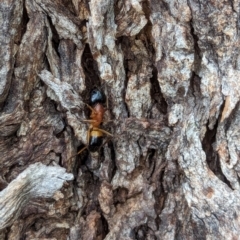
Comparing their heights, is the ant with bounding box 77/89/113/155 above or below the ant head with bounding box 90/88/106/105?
below

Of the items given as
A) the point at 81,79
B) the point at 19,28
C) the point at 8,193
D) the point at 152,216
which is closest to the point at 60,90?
the point at 81,79

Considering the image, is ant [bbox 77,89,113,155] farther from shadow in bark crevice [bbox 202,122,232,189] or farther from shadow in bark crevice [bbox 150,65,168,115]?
shadow in bark crevice [bbox 202,122,232,189]

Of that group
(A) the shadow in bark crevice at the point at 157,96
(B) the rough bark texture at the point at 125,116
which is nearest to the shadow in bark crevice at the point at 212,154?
(B) the rough bark texture at the point at 125,116

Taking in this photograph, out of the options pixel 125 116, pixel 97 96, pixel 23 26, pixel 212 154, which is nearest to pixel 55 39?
pixel 23 26

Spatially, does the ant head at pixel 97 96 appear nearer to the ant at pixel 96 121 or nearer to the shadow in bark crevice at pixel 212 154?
the ant at pixel 96 121

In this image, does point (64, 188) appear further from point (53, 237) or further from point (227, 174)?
point (227, 174)

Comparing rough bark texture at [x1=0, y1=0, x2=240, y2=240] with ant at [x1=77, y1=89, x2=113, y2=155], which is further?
ant at [x1=77, y1=89, x2=113, y2=155]

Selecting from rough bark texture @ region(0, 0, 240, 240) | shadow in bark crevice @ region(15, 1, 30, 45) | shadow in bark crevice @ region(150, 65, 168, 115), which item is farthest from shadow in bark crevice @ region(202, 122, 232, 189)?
shadow in bark crevice @ region(15, 1, 30, 45)
